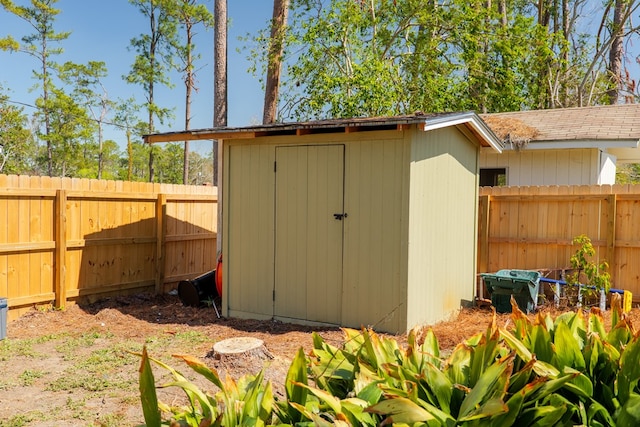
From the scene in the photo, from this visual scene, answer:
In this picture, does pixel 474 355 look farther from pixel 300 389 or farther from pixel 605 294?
pixel 605 294

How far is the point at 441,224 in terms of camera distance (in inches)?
265

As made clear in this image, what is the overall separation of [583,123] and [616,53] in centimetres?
1141

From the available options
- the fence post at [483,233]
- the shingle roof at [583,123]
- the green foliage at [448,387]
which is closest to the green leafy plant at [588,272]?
the fence post at [483,233]

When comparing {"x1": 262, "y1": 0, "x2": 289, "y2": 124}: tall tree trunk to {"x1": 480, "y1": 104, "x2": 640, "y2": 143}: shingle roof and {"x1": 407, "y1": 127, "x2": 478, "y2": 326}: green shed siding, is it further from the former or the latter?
{"x1": 407, "y1": 127, "x2": 478, "y2": 326}: green shed siding

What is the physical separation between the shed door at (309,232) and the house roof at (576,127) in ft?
14.9

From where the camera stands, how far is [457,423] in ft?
5.37

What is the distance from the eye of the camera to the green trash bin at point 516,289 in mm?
6941

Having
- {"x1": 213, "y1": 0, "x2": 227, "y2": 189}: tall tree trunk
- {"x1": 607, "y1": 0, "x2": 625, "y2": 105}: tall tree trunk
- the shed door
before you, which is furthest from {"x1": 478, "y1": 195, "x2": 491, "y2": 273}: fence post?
{"x1": 607, "y1": 0, "x2": 625, "y2": 105}: tall tree trunk

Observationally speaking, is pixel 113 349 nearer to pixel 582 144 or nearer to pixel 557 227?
pixel 557 227

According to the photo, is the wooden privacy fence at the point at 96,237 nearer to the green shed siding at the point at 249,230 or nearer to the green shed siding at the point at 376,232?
the green shed siding at the point at 249,230

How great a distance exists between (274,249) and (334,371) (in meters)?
4.76

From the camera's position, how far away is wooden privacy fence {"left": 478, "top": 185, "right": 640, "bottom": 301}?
7.32 meters

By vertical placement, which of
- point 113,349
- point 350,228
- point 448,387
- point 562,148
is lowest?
point 113,349

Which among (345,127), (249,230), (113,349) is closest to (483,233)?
(345,127)
